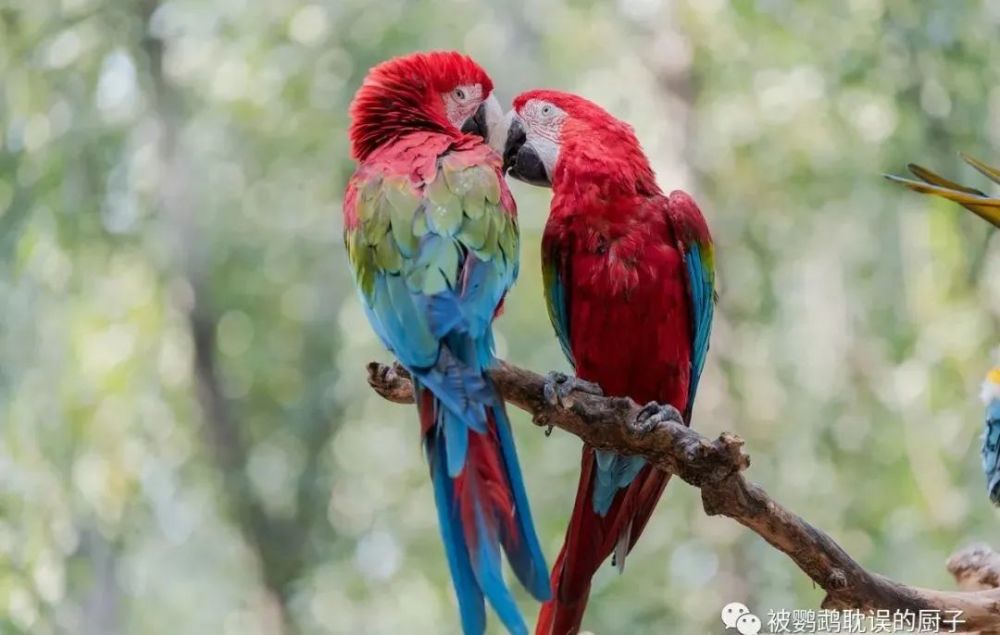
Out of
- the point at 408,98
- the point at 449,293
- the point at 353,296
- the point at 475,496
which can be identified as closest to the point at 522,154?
the point at 408,98

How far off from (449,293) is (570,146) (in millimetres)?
409

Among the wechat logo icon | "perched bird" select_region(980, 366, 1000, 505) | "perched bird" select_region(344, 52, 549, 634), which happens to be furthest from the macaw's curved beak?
"perched bird" select_region(980, 366, 1000, 505)

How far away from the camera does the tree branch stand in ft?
4.38

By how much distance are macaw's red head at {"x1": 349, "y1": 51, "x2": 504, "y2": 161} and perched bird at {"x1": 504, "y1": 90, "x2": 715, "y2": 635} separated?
12 centimetres

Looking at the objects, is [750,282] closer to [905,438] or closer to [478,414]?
[905,438]

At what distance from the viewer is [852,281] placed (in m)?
3.44

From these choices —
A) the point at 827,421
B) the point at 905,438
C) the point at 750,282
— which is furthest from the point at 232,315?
the point at 905,438

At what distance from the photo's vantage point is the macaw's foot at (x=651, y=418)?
4.48ft

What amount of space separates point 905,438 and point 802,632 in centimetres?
175

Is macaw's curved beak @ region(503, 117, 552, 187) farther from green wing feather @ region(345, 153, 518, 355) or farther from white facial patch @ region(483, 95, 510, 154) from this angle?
green wing feather @ region(345, 153, 518, 355)

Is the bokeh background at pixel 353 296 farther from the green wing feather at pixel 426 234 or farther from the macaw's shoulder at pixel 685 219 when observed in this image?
the green wing feather at pixel 426 234

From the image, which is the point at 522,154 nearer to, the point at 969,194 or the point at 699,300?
the point at 699,300

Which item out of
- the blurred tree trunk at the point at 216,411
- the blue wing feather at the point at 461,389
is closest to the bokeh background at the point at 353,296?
the blurred tree trunk at the point at 216,411

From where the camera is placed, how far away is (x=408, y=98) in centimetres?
153
